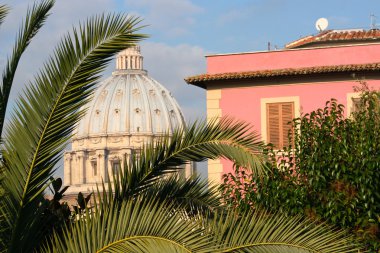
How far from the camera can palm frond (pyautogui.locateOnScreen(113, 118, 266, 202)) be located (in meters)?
8.51

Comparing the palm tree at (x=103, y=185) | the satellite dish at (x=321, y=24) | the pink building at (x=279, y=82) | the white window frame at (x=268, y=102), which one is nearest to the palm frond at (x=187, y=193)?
the palm tree at (x=103, y=185)

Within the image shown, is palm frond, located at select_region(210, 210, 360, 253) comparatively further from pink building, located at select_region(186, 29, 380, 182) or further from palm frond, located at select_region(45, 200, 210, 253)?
pink building, located at select_region(186, 29, 380, 182)

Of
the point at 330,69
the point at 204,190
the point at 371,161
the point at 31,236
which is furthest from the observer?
the point at 330,69

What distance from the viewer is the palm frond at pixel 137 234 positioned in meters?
7.34

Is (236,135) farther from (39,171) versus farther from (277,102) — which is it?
(277,102)

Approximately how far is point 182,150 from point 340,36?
23248 mm

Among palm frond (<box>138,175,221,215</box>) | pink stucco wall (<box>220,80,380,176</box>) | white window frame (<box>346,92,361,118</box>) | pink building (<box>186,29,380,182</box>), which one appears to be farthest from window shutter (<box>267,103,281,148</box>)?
palm frond (<box>138,175,221,215</box>)

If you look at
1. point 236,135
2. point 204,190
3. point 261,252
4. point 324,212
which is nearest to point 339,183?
point 324,212

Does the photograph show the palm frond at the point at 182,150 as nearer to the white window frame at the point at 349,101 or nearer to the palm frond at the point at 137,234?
the palm frond at the point at 137,234

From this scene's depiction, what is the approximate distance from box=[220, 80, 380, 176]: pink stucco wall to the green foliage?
9.31 m

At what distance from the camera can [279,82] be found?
23.5 m

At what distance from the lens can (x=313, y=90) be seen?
2353 cm

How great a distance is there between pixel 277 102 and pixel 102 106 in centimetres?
14050

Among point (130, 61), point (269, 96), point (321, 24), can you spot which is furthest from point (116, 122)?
point (269, 96)
